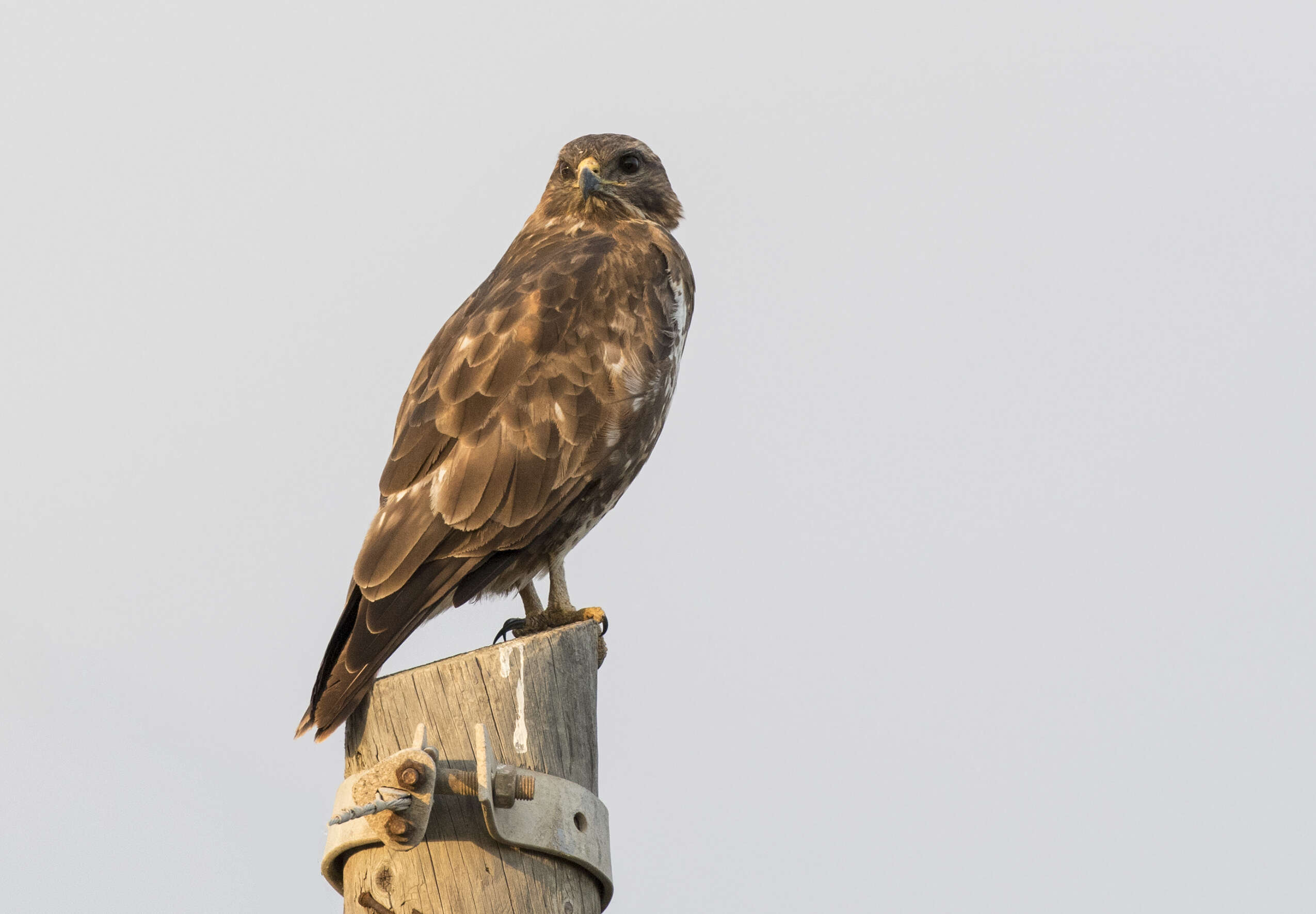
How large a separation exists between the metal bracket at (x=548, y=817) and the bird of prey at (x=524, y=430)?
865 millimetres

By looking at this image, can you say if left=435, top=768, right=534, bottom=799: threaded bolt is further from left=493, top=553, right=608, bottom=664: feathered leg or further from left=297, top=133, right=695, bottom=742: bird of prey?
left=493, top=553, right=608, bottom=664: feathered leg

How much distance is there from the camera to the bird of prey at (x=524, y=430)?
15.4 ft

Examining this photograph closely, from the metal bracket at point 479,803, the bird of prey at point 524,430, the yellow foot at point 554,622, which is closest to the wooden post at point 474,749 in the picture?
the metal bracket at point 479,803

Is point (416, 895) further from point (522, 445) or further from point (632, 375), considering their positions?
point (632, 375)

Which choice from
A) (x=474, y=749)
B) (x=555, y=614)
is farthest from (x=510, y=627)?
(x=474, y=749)

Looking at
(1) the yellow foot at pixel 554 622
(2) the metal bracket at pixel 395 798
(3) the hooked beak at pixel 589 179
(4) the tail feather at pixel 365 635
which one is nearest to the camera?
(2) the metal bracket at pixel 395 798

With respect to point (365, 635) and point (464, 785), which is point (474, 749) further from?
point (365, 635)

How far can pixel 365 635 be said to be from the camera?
4.21 meters

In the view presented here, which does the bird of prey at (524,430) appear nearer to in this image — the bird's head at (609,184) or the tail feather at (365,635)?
the tail feather at (365,635)

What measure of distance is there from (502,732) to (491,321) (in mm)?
2212

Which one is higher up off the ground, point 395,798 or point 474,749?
point 474,749

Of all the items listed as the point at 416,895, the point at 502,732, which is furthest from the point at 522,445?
the point at 416,895

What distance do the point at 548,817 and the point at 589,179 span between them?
373cm

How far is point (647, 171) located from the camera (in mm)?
6934
